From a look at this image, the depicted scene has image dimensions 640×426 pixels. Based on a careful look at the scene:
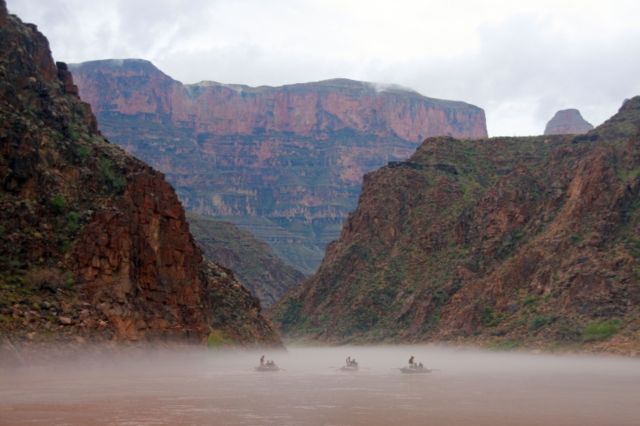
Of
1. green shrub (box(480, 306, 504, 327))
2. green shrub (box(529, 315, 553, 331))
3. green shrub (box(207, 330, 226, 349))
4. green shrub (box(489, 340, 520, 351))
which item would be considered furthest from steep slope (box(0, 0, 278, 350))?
green shrub (box(480, 306, 504, 327))

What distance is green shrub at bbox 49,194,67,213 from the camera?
253 ft

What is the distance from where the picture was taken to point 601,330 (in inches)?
4387

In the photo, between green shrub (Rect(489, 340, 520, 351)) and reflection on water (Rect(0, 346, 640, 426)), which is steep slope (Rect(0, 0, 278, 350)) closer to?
reflection on water (Rect(0, 346, 640, 426))

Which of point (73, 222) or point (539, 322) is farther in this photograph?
point (539, 322)

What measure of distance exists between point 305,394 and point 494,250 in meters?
90.5

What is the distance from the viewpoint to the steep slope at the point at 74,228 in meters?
70.9

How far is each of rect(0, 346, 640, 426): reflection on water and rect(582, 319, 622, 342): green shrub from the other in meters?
14.8

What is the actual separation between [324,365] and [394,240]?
73.9m

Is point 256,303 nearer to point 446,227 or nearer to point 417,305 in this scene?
point 417,305

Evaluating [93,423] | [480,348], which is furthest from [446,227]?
[93,423]

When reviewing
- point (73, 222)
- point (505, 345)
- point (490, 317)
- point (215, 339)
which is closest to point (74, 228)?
point (73, 222)

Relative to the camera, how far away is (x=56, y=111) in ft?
282

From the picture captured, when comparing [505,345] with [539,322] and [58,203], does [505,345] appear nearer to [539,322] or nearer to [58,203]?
[539,322]

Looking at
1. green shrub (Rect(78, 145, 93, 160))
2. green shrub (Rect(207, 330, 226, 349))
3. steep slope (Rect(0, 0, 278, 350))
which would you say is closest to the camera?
steep slope (Rect(0, 0, 278, 350))
